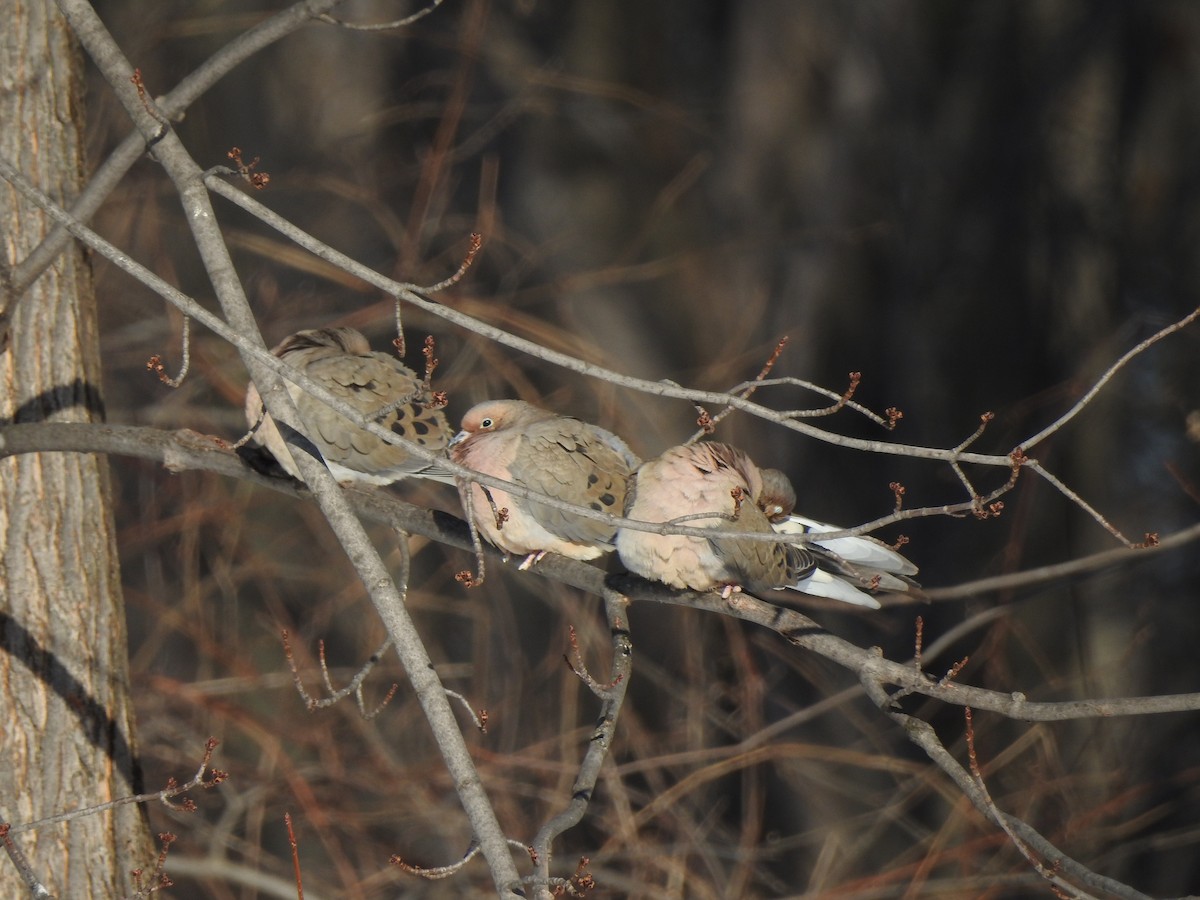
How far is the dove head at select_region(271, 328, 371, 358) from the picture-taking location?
355 cm

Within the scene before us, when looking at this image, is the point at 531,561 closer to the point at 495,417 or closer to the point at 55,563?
the point at 495,417

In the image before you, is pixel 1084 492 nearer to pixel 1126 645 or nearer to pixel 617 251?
pixel 1126 645

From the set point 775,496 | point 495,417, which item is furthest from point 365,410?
point 775,496

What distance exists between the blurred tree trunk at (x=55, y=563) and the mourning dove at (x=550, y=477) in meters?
1.00

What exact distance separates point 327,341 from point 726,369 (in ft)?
7.04

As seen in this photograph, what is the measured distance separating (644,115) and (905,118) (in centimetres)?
144

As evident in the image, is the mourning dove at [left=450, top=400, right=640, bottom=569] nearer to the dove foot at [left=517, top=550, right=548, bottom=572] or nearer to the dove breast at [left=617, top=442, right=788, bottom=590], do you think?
the dove foot at [left=517, top=550, right=548, bottom=572]

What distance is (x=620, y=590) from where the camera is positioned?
2.75 meters

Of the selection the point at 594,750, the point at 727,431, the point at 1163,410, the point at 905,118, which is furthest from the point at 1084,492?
the point at 594,750

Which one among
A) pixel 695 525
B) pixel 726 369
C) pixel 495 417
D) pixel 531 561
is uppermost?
pixel 495 417

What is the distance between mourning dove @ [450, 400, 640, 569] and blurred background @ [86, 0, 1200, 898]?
1.44 m

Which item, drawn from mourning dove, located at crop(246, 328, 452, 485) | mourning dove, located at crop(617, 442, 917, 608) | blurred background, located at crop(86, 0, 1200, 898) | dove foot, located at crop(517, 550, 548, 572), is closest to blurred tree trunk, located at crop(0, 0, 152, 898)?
mourning dove, located at crop(246, 328, 452, 485)

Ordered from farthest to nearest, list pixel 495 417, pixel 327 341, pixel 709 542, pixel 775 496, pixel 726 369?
pixel 726 369
pixel 327 341
pixel 495 417
pixel 775 496
pixel 709 542

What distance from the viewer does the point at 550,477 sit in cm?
Answer: 294
